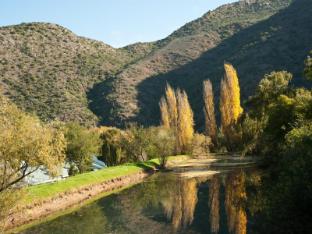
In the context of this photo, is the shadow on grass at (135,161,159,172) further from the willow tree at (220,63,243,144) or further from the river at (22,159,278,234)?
the willow tree at (220,63,243,144)

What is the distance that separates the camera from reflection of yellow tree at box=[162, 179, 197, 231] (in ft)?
106

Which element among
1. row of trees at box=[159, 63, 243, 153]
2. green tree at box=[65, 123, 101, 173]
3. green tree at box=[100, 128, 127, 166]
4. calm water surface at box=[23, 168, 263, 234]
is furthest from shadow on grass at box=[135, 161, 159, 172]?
calm water surface at box=[23, 168, 263, 234]

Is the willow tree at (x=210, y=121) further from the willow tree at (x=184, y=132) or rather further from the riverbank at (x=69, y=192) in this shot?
the riverbank at (x=69, y=192)

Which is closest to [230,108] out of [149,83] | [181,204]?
[181,204]

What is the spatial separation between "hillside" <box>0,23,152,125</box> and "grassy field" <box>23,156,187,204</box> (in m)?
69.3

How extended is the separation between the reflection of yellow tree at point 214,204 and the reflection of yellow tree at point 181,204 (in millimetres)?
1536

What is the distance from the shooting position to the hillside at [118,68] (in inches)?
5413

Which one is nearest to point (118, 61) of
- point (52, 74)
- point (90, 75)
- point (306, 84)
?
point (90, 75)

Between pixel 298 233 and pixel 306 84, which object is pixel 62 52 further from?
pixel 298 233

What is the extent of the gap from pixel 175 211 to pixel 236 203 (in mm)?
5087

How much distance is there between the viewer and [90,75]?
167500 millimetres

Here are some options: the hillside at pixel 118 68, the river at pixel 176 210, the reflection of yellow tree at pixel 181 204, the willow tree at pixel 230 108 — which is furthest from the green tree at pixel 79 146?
the hillside at pixel 118 68

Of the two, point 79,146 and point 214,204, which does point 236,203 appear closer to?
point 214,204

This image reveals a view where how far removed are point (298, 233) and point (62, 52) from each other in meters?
158
